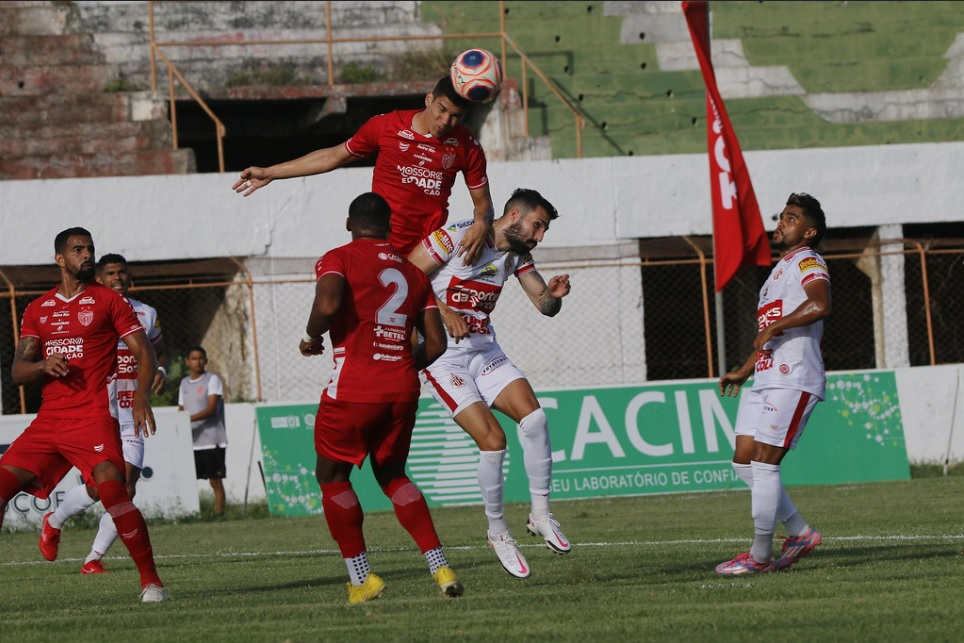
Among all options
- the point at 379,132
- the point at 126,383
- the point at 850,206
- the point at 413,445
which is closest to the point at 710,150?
the point at 850,206

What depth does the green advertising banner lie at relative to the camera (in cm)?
1803

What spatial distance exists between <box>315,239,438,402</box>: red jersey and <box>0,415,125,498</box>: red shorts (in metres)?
1.73

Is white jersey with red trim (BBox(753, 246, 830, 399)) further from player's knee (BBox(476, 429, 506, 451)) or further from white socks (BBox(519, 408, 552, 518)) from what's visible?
player's knee (BBox(476, 429, 506, 451))

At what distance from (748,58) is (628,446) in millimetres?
10892

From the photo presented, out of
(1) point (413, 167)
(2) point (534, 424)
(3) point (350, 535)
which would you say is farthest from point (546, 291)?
(3) point (350, 535)

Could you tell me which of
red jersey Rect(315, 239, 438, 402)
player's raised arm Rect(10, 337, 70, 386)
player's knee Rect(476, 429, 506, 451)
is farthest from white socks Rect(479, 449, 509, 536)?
player's raised arm Rect(10, 337, 70, 386)

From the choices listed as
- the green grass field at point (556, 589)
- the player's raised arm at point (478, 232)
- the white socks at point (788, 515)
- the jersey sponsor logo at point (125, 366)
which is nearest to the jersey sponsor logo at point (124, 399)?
the jersey sponsor logo at point (125, 366)

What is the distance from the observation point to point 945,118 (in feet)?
86.8

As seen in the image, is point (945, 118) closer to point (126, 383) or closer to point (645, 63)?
point (645, 63)

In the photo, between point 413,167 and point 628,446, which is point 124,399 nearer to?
point 413,167

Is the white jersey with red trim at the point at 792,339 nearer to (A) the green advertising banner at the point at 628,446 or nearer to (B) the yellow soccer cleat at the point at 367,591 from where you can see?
(B) the yellow soccer cleat at the point at 367,591

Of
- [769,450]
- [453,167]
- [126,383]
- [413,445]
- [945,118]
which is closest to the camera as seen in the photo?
[769,450]

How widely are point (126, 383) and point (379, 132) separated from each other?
4.14m

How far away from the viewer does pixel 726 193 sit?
821 inches
